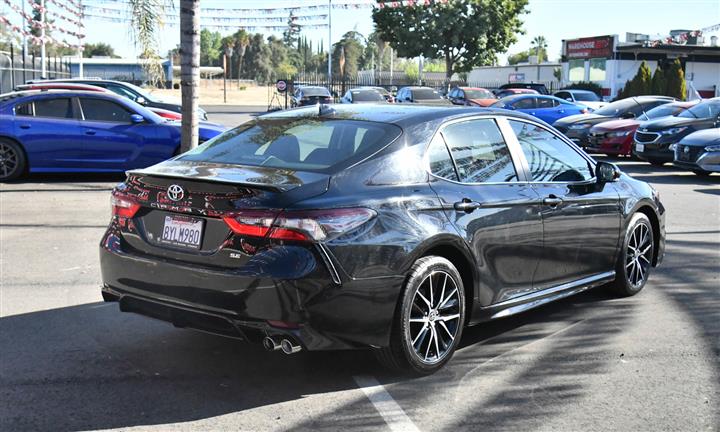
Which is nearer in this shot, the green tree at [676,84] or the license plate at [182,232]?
the license plate at [182,232]

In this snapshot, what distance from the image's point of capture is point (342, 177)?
4754mm

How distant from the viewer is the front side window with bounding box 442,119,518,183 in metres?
5.48

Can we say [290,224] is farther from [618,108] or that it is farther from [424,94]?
[424,94]

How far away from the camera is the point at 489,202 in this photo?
5.45 metres

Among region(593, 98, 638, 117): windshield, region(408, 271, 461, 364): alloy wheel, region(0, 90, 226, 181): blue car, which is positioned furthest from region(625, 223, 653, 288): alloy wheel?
region(593, 98, 638, 117): windshield

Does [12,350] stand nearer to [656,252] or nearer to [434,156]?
[434,156]

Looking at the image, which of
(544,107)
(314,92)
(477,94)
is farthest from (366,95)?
(544,107)

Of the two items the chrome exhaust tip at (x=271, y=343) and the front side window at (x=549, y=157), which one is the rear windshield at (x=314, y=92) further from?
the chrome exhaust tip at (x=271, y=343)

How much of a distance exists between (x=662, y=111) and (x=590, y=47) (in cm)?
3815

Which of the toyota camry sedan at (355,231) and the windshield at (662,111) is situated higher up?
the windshield at (662,111)

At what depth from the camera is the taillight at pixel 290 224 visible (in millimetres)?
4426

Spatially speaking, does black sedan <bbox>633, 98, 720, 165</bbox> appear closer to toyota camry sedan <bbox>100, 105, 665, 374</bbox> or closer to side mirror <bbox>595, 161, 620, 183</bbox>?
side mirror <bbox>595, 161, 620, 183</bbox>

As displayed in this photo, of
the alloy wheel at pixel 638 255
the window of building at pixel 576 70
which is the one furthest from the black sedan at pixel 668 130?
the window of building at pixel 576 70

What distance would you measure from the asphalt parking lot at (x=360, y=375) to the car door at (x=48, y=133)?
6.75 metres
